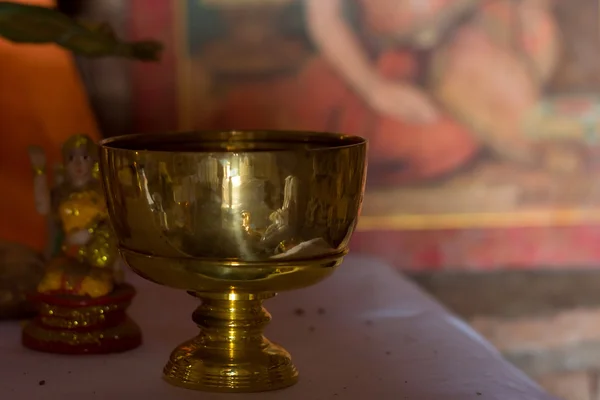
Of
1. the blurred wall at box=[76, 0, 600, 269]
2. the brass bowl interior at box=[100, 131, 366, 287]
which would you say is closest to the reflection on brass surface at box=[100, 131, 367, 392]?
the brass bowl interior at box=[100, 131, 366, 287]

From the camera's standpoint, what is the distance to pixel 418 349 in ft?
2.43

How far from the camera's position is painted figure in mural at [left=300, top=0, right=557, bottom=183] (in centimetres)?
121

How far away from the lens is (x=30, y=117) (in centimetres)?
109

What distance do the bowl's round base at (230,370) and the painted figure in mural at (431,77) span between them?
2.01 ft

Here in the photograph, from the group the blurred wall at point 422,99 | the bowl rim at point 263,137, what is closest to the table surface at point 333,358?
the bowl rim at point 263,137

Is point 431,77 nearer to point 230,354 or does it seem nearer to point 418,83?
point 418,83

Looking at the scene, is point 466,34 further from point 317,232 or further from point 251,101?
point 317,232

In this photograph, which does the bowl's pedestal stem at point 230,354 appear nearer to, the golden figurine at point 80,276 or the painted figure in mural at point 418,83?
the golden figurine at point 80,276

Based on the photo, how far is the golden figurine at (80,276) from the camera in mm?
732

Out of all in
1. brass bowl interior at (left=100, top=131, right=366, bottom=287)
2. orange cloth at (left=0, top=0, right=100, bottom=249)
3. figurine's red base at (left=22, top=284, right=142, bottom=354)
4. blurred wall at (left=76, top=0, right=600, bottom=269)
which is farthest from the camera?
blurred wall at (left=76, top=0, right=600, bottom=269)

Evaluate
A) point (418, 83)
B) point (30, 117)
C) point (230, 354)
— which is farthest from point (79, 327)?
point (418, 83)

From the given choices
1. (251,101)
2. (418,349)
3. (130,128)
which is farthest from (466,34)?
(418,349)

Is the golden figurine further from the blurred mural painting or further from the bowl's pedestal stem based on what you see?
the blurred mural painting

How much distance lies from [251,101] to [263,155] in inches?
24.6
